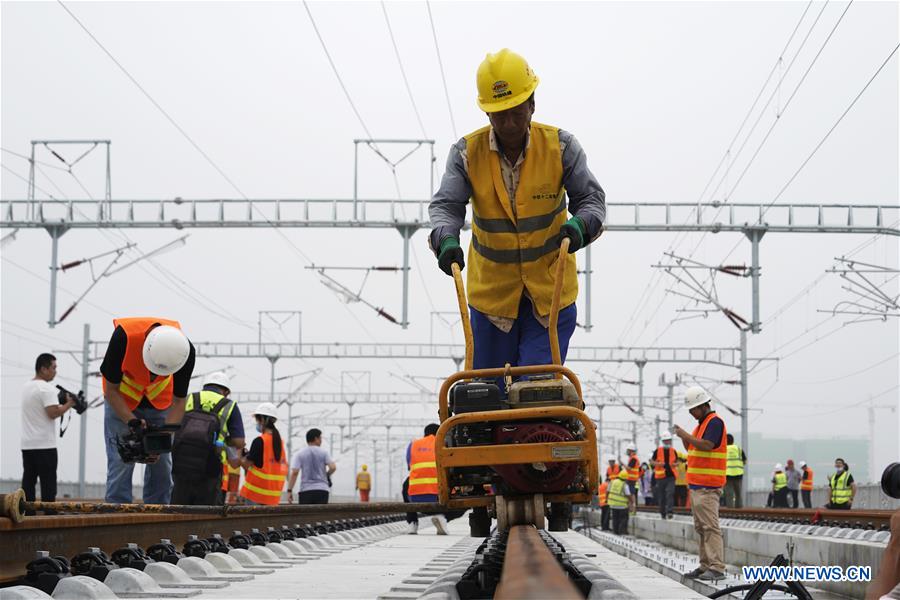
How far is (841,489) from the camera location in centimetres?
2402

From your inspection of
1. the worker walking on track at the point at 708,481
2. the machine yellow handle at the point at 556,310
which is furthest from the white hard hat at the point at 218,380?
the machine yellow handle at the point at 556,310

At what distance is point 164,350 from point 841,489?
2020cm

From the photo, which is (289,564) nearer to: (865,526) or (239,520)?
(239,520)

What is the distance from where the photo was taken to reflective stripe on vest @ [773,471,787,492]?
3303 cm

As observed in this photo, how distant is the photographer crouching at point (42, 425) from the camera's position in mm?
10898

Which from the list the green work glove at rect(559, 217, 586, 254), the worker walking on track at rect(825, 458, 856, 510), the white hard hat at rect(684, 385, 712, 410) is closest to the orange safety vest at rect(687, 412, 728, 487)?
the white hard hat at rect(684, 385, 712, 410)

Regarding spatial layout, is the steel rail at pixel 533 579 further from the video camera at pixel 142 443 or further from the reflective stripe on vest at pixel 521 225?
the video camera at pixel 142 443

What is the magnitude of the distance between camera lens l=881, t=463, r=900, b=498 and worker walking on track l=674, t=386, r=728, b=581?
21.3ft

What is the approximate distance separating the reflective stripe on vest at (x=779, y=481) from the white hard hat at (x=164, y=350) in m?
28.7

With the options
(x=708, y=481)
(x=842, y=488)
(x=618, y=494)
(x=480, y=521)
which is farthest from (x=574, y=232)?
(x=842, y=488)

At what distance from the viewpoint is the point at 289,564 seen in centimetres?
579

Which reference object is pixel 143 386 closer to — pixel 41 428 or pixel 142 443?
pixel 142 443

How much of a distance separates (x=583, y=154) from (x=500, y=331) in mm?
934

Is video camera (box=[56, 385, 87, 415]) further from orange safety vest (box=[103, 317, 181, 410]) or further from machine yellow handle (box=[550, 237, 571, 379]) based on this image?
machine yellow handle (box=[550, 237, 571, 379])
